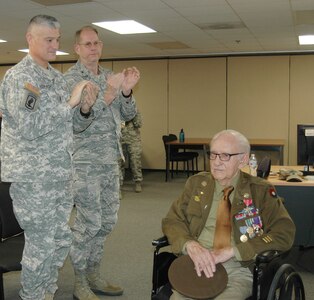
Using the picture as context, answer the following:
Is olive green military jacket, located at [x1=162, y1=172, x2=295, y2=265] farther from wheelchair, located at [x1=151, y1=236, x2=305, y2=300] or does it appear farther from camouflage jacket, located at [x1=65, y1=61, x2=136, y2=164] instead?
camouflage jacket, located at [x1=65, y1=61, x2=136, y2=164]

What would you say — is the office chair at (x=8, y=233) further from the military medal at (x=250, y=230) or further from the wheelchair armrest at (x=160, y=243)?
the military medal at (x=250, y=230)


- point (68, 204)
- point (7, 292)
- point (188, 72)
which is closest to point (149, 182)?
point (188, 72)

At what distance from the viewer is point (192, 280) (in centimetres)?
214

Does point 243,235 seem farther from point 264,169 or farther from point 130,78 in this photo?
point 264,169

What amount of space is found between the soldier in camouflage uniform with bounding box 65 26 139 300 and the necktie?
0.93m

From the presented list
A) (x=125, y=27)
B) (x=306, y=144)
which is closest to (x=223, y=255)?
(x=306, y=144)

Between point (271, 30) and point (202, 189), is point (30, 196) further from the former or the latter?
point (271, 30)

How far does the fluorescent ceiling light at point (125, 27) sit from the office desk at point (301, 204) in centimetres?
346

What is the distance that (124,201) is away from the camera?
278 inches

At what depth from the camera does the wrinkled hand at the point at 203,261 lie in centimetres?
214

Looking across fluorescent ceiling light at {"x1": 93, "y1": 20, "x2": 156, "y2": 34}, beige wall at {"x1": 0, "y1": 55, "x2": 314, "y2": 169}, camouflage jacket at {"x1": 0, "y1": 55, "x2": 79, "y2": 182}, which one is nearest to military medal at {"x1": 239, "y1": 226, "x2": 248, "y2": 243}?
camouflage jacket at {"x1": 0, "y1": 55, "x2": 79, "y2": 182}

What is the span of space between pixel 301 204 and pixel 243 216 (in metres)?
1.78

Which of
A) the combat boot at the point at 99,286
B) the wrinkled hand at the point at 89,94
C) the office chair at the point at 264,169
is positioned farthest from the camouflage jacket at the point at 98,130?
the office chair at the point at 264,169

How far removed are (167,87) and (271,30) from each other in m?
3.83
